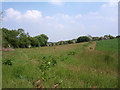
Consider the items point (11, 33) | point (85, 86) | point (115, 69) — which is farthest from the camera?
point (11, 33)

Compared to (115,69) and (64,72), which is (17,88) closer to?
(64,72)

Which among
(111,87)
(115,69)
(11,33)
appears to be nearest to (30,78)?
(111,87)

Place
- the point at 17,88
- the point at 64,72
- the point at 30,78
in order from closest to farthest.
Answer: the point at 17,88
the point at 30,78
the point at 64,72

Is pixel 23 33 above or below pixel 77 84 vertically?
above

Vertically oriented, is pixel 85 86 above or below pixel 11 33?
below

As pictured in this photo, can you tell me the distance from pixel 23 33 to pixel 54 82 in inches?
1525

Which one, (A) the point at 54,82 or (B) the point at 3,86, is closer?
(B) the point at 3,86

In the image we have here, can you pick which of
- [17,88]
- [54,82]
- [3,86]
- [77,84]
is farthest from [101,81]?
[3,86]

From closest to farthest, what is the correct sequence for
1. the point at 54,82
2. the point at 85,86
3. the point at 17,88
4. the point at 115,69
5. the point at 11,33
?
the point at 17,88 < the point at 85,86 < the point at 54,82 < the point at 115,69 < the point at 11,33

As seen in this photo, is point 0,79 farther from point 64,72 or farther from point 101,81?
point 101,81

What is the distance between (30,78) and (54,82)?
35.9 inches

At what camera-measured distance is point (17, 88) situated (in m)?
2.28

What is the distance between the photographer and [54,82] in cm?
266

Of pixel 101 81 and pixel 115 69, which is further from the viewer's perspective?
pixel 115 69
